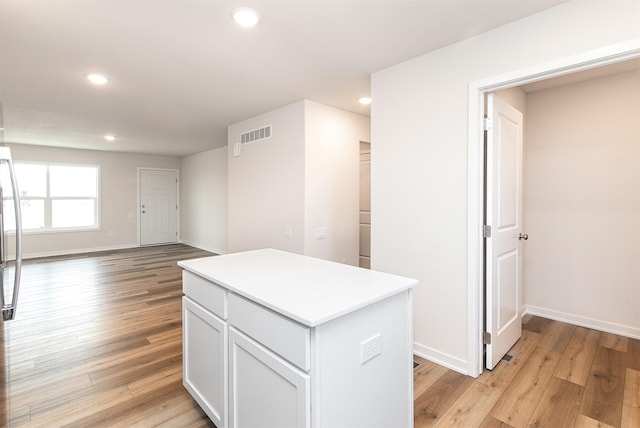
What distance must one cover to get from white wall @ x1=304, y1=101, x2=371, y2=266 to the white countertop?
150 cm

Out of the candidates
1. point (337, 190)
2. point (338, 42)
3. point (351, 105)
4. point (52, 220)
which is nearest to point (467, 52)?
point (338, 42)

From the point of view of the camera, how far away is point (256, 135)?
13.7ft

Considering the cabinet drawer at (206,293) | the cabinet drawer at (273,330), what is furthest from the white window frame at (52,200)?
the cabinet drawer at (273,330)

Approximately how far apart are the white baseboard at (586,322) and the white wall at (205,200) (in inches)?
222

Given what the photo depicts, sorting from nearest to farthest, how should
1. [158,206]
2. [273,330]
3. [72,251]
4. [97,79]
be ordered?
[273,330], [97,79], [72,251], [158,206]

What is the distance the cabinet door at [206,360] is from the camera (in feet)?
5.20

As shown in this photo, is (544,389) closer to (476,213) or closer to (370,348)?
(476,213)

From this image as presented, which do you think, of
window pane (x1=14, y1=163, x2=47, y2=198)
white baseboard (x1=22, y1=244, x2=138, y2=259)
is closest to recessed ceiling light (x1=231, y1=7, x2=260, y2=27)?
window pane (x1=14, y1=163, x2=47, y2=198)

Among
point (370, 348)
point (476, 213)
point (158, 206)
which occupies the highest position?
point (158, 206)

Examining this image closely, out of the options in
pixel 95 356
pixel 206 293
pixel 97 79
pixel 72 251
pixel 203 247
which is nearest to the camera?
pixel 206 293

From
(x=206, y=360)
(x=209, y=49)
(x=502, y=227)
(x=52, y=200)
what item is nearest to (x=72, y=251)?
(x=52, y=200)

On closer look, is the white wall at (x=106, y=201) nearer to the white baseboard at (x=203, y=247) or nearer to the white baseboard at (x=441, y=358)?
the white baseboard at (x=203, y=247)

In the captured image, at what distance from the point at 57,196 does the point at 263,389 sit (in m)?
7.72

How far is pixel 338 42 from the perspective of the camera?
7.39 ft
